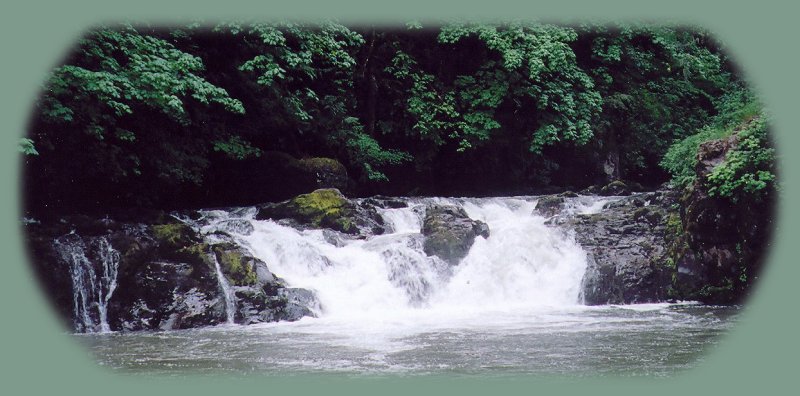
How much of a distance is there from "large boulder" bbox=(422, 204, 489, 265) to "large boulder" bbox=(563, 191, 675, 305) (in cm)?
210

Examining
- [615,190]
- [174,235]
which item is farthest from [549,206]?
[174,235]

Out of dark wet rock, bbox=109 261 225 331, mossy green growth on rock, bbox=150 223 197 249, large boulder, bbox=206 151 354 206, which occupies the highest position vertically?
large boulder, bbox=206 151 354 206

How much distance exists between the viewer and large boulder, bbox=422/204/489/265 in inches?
546

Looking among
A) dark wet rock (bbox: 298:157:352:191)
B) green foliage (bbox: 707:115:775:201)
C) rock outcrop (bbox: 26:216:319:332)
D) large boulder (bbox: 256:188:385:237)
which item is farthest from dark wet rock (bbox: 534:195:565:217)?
rock outcrop (bbox: 26:216:319:332)

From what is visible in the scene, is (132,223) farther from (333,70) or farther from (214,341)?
(333,70)

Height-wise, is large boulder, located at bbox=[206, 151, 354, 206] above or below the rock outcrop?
above

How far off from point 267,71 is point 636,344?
32.3 feet

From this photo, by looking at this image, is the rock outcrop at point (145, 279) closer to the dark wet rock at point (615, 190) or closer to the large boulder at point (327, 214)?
the large boulder at point (327, 214)

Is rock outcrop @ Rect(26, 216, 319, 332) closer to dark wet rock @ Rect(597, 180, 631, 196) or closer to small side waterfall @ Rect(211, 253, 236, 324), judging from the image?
small side waterfall @ Rect(211, 253, 236, 324)

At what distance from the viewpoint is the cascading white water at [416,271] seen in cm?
1255

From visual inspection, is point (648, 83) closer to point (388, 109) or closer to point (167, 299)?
point (388, 109)

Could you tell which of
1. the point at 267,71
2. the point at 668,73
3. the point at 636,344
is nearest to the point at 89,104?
the point at 267,71

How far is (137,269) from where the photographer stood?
1169 cm

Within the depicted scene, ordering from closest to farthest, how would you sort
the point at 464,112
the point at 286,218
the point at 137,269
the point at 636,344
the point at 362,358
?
the point at 362,358 → the point at 636,344 → the point at 137,269 → the point at 286,218 → the point at 464,112
